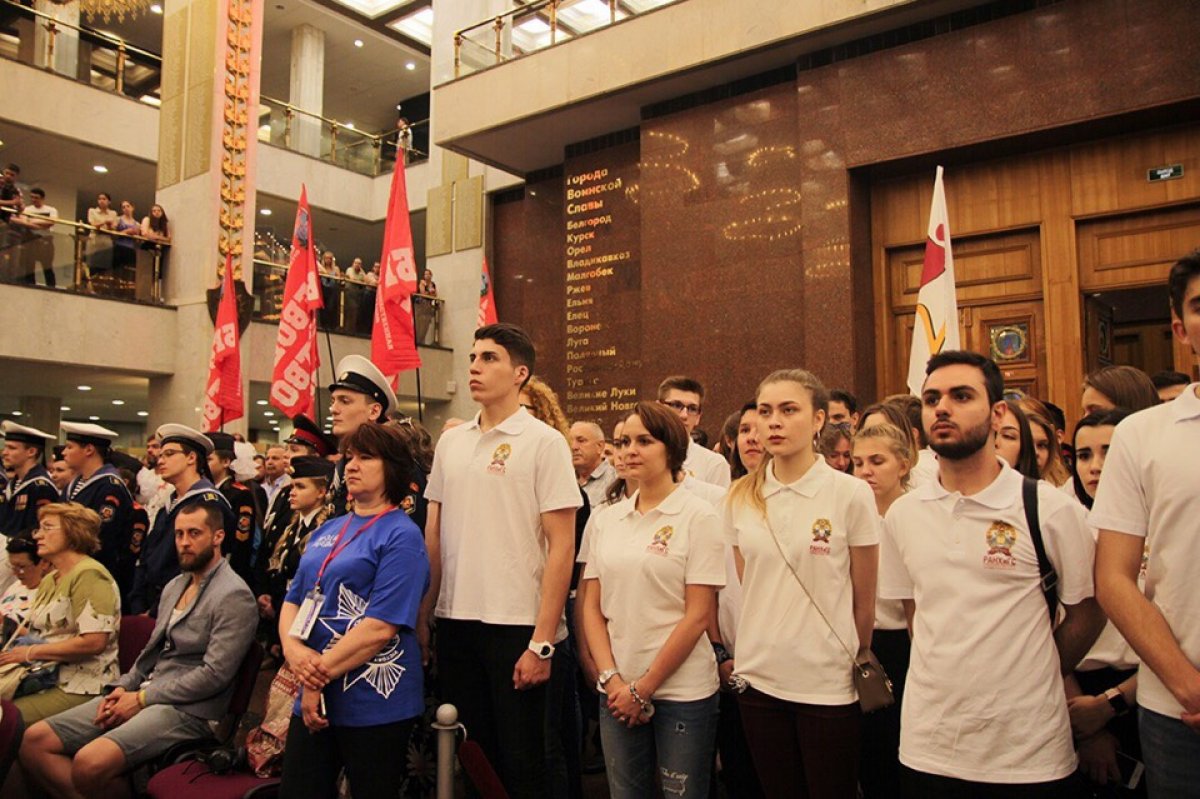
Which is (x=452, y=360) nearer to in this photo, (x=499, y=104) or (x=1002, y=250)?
(x=499, y=104)

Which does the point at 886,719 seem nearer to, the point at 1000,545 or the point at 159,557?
the point at 1000,545

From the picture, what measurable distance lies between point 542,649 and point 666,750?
1.78ft

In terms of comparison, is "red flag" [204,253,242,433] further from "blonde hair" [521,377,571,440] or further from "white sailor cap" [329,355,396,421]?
"blonde hair" [521,377,571,440]

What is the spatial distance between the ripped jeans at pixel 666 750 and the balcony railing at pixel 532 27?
9.01 m

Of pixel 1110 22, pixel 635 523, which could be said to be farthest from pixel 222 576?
pixel 1110 22

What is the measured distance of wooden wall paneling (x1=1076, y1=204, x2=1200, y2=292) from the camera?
7.86 metres

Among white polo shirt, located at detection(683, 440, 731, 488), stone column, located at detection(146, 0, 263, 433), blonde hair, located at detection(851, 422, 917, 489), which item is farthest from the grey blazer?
stone column, located at detection(146, 0, 263, 433)

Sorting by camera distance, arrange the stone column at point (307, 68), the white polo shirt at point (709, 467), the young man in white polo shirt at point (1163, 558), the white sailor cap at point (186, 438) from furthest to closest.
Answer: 1. the stone column at point (307, 68)
2. the white sailor cap at point (186, 438)
3. the white polo shirt at point (709, 467)
4. the young man in white polo shirt at point (1163, 558)

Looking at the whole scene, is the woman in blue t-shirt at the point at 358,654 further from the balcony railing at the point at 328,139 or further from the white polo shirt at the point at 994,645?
the balcony railing at the point at 328,139

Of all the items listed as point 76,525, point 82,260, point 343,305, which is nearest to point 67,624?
point 76,525

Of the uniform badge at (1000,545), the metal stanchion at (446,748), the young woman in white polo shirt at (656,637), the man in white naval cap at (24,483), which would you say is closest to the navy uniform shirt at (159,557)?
the man in white naval cap at (24,483)

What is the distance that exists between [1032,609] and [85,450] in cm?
619

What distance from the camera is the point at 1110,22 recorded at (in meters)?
7.61

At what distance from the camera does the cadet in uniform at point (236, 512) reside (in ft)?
17.7
